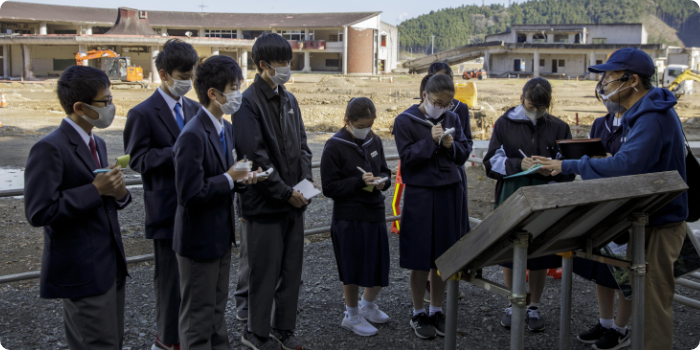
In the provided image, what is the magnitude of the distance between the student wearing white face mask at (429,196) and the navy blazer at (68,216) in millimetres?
1968

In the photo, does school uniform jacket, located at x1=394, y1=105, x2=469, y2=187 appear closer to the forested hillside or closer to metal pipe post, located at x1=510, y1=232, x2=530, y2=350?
metal pipe post, located at x1=510, y1=232, x2=530, y2=350

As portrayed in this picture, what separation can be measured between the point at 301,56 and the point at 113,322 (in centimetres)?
5722

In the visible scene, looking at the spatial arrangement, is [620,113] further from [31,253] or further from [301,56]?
[301,56]

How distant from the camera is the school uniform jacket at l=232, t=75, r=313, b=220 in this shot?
3281mm

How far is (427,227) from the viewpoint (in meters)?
3.83

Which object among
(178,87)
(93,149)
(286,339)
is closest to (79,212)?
(93,149)

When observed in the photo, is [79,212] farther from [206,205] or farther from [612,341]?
[612,341]

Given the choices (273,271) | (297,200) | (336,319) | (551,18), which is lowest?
(336,319)

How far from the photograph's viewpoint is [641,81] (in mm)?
3160

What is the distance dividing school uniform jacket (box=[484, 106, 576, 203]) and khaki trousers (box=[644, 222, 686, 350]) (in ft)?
3.19

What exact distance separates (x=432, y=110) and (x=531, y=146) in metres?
0.75

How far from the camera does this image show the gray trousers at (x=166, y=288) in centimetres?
331

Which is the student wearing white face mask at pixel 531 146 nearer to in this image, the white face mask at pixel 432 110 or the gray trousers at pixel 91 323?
the white face mask at pixel 432 110

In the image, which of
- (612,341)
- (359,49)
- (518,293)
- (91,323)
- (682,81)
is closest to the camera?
(518,293)
